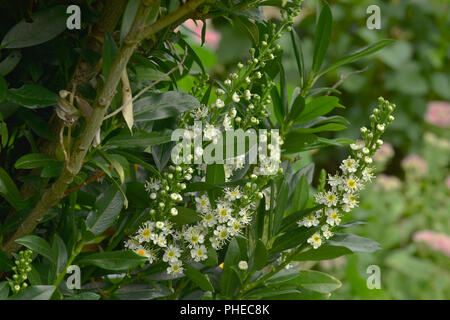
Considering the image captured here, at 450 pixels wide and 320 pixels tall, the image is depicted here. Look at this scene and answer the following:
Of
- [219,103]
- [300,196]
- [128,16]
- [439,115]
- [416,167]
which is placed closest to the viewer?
[128,16]

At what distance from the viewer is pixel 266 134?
65 cm

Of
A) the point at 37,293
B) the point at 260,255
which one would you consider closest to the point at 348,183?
the point at 260,255

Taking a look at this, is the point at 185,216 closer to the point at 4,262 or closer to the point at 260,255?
the point at 260,255

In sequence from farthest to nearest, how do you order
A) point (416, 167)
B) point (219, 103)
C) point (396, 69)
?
point (396, 69)
point (416, 167)
point (219, 103)

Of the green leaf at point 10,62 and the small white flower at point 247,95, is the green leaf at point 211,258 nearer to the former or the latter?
the small white flower at point 247,95

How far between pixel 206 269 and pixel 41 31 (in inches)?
13.2

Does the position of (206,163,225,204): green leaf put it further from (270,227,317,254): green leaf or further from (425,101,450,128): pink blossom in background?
(425,101,450,128): pink blossom in background

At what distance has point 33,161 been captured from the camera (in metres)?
0.57

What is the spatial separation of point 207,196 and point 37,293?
21cm

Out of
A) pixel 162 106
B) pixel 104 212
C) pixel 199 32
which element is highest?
pixel 199 32

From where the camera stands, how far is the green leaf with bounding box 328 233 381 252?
2.22 feet

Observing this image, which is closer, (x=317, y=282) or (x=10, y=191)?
(x=10, y=191)
